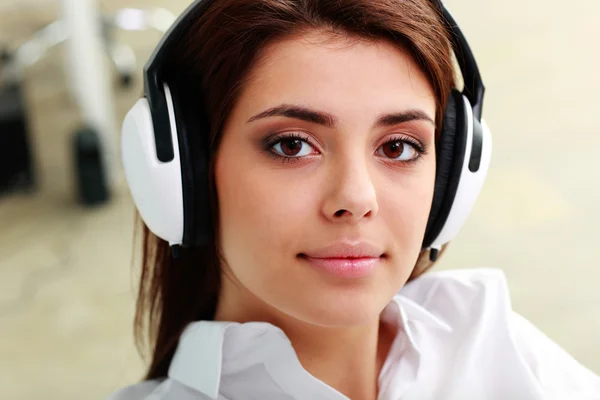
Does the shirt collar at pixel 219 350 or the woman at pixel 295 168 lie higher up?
the woman at pixel 295 168

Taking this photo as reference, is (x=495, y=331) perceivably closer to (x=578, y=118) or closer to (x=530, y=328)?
(x=530, y=328)

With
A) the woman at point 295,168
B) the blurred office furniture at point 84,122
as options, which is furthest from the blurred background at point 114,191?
the woman at point 295,168

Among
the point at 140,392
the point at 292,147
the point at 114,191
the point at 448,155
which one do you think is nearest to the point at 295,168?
the point at 292,147

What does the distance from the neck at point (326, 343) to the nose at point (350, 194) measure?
0.22 meters

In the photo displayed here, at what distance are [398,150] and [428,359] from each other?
0.38 m

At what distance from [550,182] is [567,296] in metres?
0.53

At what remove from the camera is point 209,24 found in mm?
953

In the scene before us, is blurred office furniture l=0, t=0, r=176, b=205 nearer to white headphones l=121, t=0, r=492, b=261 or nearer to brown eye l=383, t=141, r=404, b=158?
white headphones l=121, t=0, r=492, b=261

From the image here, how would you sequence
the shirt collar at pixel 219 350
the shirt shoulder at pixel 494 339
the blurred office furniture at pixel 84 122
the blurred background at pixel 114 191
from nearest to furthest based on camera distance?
1. the shirt collar at pixel 219 350
2. the shirt shoulder at pixel 494 339
3. the blurred background at pixel 114 191
4. the blurred office furniture at pixel 84 122

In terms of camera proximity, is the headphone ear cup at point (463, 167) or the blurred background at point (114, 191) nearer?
the headphone ear cup at point (463, 167)

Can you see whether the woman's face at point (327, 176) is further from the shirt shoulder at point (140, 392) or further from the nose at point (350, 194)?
the shirt shoulder at point (140, 392)

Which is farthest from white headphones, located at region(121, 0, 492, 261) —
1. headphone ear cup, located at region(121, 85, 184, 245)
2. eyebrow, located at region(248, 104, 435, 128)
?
eyebrow, located at region(248, 104, 435, 128)

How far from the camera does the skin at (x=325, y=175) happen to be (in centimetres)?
89

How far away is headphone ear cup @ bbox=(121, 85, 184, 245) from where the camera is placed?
908mm
